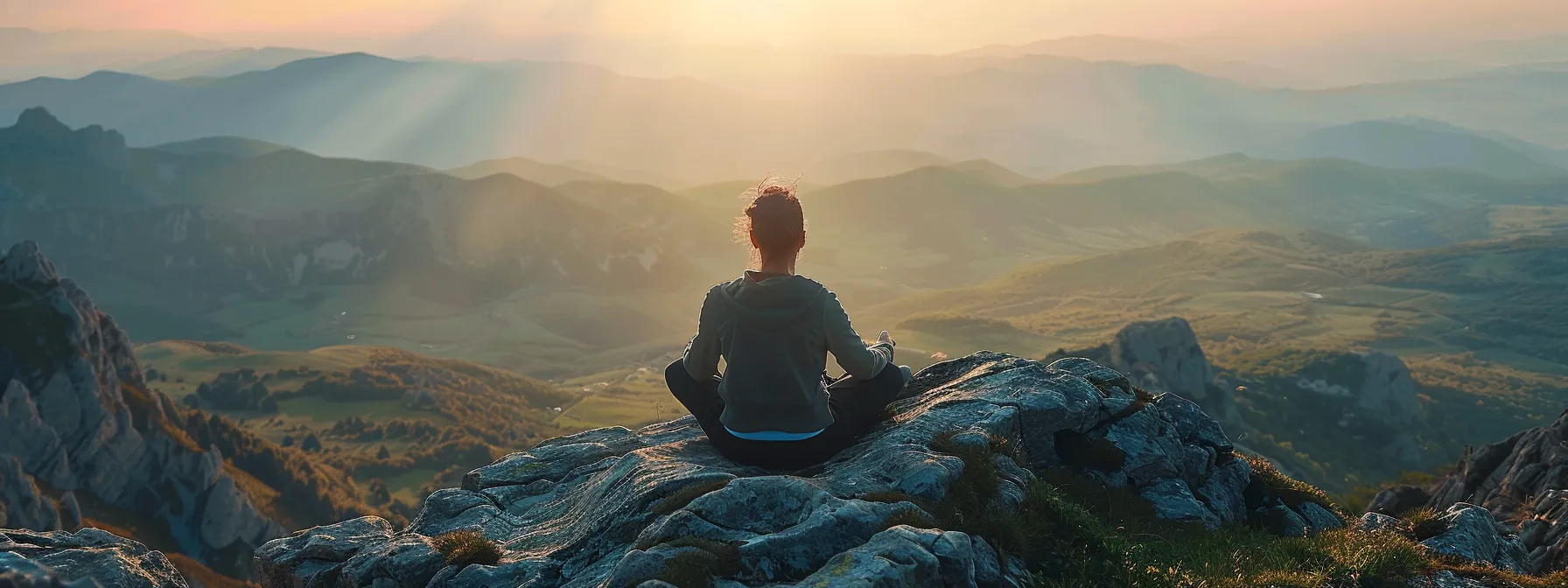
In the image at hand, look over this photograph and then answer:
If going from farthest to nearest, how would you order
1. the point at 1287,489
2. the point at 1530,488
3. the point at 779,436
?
the point at 1530,488 → the point at 1287,489 → the point at 779,436

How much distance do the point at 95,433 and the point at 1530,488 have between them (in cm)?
20124

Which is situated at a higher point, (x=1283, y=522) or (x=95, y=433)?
(x=1283, y=522)

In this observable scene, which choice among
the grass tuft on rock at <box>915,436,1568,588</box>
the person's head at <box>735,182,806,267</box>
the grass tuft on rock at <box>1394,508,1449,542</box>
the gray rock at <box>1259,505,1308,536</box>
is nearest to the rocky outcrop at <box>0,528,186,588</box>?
the person's head at <box>735,182,806,267</box>

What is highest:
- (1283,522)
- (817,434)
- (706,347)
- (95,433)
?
(706,347)

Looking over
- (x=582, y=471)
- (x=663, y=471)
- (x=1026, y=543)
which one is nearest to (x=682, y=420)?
(x=582, y=471)

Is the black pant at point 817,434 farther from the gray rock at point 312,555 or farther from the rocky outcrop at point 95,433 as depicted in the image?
the rocky outcrop at point 95,433

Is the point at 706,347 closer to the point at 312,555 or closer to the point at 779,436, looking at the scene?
the point at 779,436

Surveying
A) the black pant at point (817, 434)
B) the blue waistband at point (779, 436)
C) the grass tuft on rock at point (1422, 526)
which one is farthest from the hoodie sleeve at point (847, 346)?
the grass tuft on rock at point (1422, 526)

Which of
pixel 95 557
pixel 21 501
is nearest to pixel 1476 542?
pixel 95 557

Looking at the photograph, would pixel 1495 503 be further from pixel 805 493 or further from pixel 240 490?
pixel 240 490

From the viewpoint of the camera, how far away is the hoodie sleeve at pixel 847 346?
12586 millimetres

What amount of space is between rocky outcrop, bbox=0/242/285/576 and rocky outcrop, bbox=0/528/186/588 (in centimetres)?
17846

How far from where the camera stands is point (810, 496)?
1127 cm

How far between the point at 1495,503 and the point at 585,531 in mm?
35441
